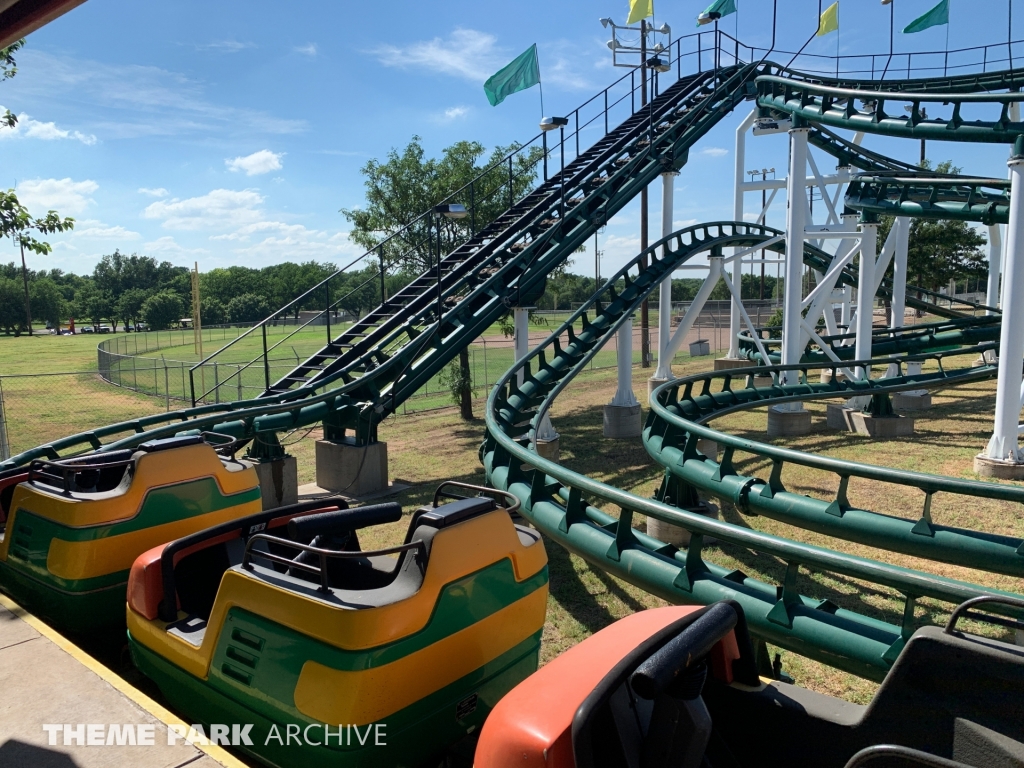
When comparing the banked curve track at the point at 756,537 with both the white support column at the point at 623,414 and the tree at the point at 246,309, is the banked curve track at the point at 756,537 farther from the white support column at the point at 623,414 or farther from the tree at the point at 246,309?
the tree at the point at 246,309

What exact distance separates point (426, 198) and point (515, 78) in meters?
3.22

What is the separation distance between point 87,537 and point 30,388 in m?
23.8

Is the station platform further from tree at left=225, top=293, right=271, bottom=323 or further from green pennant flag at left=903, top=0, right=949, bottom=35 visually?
tree at left=225, top=293, right=271, bottom=323

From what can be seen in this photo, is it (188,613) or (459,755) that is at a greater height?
(188,613)

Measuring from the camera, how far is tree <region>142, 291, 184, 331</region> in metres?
84.9

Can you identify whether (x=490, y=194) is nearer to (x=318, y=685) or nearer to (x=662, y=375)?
(x=662, y=375)

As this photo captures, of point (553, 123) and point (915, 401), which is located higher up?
point (553, 123)

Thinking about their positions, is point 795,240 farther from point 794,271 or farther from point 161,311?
point 161,311

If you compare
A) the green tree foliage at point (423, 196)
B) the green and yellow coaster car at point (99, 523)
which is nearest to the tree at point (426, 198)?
the green tree foliage at point (423, 196)

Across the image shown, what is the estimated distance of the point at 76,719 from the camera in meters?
3.35

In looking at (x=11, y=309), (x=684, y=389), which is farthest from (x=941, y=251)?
(x=11, y=309)

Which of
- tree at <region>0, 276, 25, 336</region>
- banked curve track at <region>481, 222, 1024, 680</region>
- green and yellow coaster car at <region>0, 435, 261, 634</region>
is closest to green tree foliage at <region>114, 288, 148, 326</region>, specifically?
tree at <region>0, 276, 25, 336</region>

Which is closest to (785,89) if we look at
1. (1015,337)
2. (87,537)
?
(1015,337)

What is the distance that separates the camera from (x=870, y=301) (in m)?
14.7
